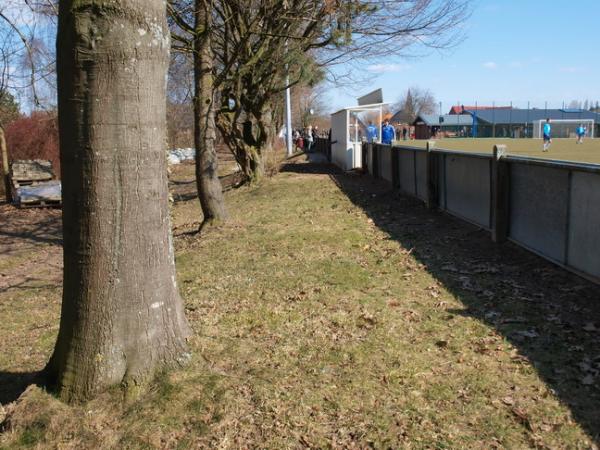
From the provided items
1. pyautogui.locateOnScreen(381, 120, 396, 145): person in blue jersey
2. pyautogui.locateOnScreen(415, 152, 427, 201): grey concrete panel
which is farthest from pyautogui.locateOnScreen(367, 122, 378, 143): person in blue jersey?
pyautogui.locateOnScreen(415, 152, 427, 201): grey concrete panel

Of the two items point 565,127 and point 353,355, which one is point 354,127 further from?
point 565,127

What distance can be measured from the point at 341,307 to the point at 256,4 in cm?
1049

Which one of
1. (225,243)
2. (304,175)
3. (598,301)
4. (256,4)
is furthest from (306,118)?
(598,301)

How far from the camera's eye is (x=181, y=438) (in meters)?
3.38

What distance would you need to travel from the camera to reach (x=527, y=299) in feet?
18.4

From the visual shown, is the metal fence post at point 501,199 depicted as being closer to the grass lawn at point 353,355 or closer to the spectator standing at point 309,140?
the grass lawn at point 353,355

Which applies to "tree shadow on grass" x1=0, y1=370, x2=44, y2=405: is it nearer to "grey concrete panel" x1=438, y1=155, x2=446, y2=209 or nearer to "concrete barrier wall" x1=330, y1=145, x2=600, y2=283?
"concrete barrier wall" x1=330, y1=145, x2=600, y2=283

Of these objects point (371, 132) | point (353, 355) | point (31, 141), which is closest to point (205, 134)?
point (353, 355)

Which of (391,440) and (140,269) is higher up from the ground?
(140,269)

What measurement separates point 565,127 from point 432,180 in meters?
70.4

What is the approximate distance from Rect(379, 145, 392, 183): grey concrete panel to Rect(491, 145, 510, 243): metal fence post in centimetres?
777

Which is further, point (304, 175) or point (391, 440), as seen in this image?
point (304, 175)

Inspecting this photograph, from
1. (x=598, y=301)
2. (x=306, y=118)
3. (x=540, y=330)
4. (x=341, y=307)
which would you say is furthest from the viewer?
(x=306, y=118)

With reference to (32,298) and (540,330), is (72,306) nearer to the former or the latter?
(540,330)
